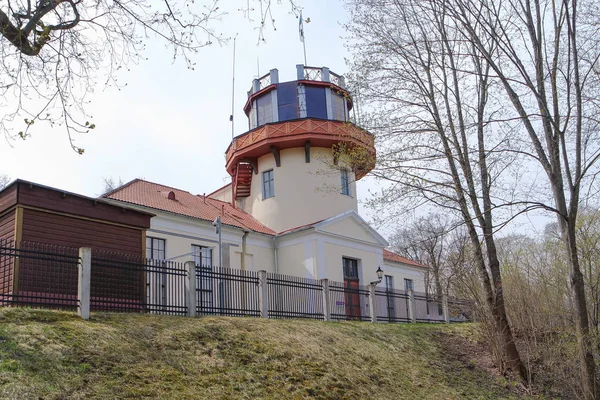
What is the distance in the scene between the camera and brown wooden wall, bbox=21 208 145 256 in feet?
45.2

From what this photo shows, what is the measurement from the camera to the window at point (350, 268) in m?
27.5

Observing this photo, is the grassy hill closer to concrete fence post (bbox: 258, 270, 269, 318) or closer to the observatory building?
concrete fence post (bbox: 258, 270, 269, 318)

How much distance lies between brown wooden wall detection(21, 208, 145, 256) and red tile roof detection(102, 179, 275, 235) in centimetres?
636

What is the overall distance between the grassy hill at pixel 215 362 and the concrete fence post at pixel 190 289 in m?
0.77

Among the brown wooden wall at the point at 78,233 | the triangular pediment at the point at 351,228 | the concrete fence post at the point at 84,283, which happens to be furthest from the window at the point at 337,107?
the concrete fence post at the point at 84,283

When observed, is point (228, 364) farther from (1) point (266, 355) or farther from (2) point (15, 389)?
(2) point (15, 389)

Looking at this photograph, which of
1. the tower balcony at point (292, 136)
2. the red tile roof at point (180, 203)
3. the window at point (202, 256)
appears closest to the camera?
the red tile roof at point (180, 203)

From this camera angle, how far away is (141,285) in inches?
555

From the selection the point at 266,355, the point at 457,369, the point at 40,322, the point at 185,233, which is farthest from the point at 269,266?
the point at 40,322

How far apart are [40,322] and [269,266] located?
1640cm

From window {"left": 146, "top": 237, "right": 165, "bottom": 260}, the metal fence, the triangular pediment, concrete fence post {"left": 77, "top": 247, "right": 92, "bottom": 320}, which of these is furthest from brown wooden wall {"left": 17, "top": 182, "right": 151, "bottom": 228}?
the triangular pediment

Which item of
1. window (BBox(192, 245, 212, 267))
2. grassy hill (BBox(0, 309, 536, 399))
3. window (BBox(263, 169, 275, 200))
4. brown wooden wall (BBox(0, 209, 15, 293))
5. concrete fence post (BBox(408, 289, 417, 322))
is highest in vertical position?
window (BBox(263, 169, 275, 200))

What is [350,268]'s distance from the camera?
27.8 meters

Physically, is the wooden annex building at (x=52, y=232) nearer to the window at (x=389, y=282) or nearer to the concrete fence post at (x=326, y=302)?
the concrete fence post at (x=326, y=302)
